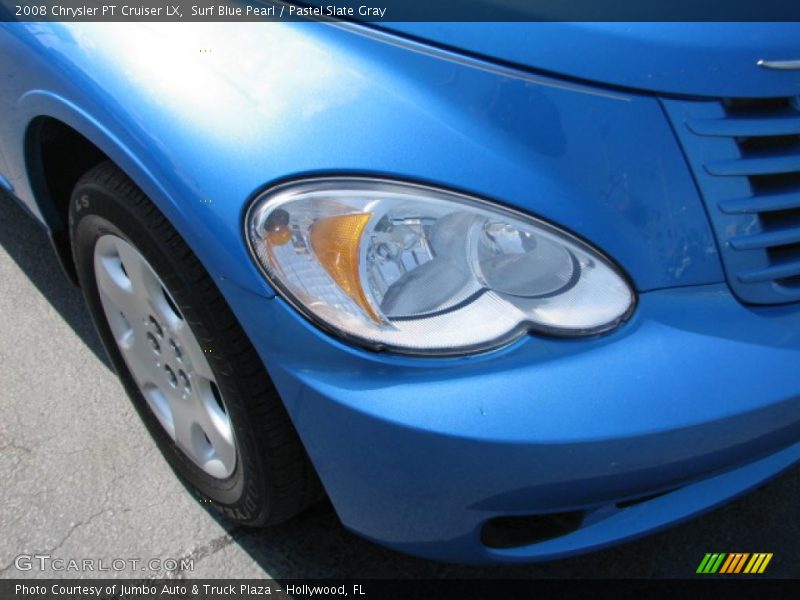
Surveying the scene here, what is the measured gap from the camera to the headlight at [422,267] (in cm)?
139

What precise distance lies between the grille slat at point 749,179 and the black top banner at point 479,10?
14cm

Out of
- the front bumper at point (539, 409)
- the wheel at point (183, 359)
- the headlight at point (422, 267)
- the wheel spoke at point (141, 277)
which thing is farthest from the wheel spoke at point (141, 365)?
A: the headlight at point (422, 267)

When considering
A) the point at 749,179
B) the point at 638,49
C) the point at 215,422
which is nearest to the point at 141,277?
the point at 215,422

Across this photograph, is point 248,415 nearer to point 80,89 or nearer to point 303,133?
point 303,133

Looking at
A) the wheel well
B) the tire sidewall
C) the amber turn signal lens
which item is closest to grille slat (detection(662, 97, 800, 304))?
the amber turn signal lens

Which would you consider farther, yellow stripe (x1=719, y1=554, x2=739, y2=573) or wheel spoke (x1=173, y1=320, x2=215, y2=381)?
yellow stripe (x1=719, y1=554, x2=739, y2=573)

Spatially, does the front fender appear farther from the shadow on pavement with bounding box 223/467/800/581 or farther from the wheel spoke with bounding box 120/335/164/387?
the shadow on pavement with bounding box 223/467/800/581

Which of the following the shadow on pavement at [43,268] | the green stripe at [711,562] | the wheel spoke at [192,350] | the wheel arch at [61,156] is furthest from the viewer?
the shadow on pavement at [43,268]

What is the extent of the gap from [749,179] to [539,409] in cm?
55

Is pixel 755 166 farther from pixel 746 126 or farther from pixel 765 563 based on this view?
pixel 765 563

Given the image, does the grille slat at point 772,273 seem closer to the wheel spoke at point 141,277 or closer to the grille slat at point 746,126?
the grille slat at point 746,126

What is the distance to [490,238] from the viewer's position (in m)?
1.44

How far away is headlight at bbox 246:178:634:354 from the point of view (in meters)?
1.39

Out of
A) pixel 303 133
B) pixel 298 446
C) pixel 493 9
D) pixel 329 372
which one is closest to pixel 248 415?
pixel 298 446
